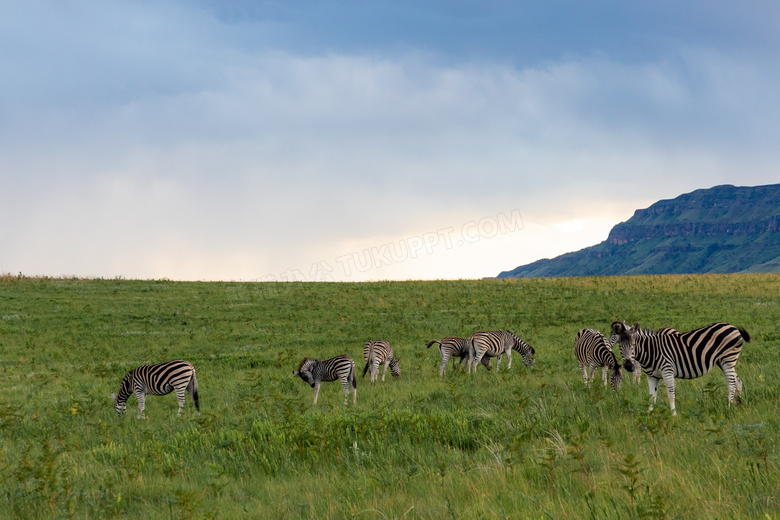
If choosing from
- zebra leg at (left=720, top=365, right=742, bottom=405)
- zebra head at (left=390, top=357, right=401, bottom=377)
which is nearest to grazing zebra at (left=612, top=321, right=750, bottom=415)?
zebra leg at (left=720, top=365, right=742, bottom=405)

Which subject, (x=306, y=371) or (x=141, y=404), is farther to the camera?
(x=306, y=371)

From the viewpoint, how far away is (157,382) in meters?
16.2

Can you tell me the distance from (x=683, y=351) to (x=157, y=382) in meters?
14.3

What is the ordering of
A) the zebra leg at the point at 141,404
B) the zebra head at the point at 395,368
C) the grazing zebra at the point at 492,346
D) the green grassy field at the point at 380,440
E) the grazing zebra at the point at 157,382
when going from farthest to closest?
1. the grazing zebra at the point at 492,346
2. the zebra head at the point at 395,368
3. the grazing zebra at the point at 157,382
4. the zebra leg at the point at 141,404
5. the green grassy field at the point at 380,440

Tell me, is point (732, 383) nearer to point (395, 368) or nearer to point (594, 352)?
point (594, 352)

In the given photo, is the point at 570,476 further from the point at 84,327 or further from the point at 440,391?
the point at 84,327

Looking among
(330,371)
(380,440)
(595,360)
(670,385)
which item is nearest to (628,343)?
(670,385)

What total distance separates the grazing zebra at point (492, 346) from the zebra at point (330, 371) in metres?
5.74

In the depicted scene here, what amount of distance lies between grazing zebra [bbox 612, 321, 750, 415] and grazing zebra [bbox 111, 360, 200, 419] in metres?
12.0

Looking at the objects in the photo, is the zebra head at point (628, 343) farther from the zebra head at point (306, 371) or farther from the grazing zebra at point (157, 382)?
the grazing zebra at point (157, 382)

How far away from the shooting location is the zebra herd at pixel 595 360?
11055 mm

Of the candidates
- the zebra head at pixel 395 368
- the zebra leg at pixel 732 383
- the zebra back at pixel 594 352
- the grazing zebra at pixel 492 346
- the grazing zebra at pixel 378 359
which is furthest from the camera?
the grazing zebra at pixel 492 346

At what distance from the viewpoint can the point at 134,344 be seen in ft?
107

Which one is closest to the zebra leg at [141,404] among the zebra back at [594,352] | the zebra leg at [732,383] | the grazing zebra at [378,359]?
the grazing zebra at [378,359]
